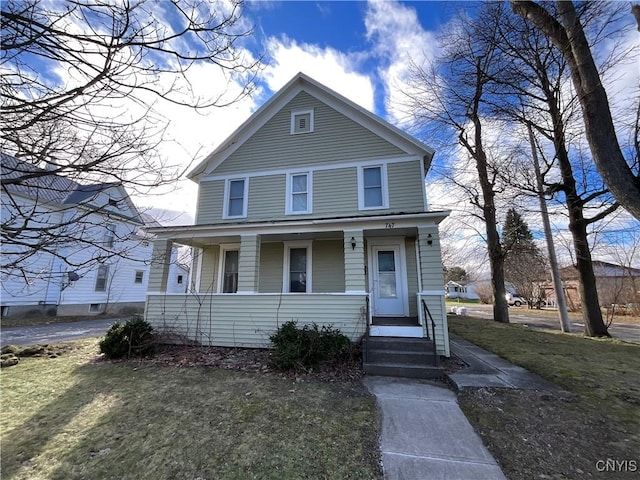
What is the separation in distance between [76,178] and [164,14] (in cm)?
185

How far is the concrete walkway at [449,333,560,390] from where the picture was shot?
488 centimetres

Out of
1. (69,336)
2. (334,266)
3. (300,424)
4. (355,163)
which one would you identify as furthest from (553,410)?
(69,336)

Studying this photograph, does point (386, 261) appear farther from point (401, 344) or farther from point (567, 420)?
point (567, 420)

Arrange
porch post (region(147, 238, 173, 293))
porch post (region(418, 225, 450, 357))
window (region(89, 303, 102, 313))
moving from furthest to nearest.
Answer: window (region(89, 303, 102, 313)) < porch post (region(147, 238, 173, 293)) < porch post (region(418, 225, 450, 357))

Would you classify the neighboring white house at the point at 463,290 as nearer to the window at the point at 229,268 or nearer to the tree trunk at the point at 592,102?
the window at the point at 229,268

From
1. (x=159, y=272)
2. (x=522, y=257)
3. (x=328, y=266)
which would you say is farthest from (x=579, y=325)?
(x=159, y=272)

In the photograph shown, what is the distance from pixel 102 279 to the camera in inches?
687

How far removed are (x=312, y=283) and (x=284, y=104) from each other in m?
6.77

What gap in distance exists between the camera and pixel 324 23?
5.98m

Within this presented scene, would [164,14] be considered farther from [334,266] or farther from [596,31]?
[596,31]

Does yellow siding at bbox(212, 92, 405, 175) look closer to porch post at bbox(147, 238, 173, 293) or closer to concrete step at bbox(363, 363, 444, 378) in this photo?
porch post at bbox(147, 238, 173, 293)

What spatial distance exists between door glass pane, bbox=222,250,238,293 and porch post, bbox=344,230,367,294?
4.49 metres

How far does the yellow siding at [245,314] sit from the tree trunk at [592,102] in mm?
5474

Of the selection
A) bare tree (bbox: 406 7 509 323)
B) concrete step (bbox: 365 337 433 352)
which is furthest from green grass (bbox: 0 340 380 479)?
bare tree (bbox: 406 7 509 323)
